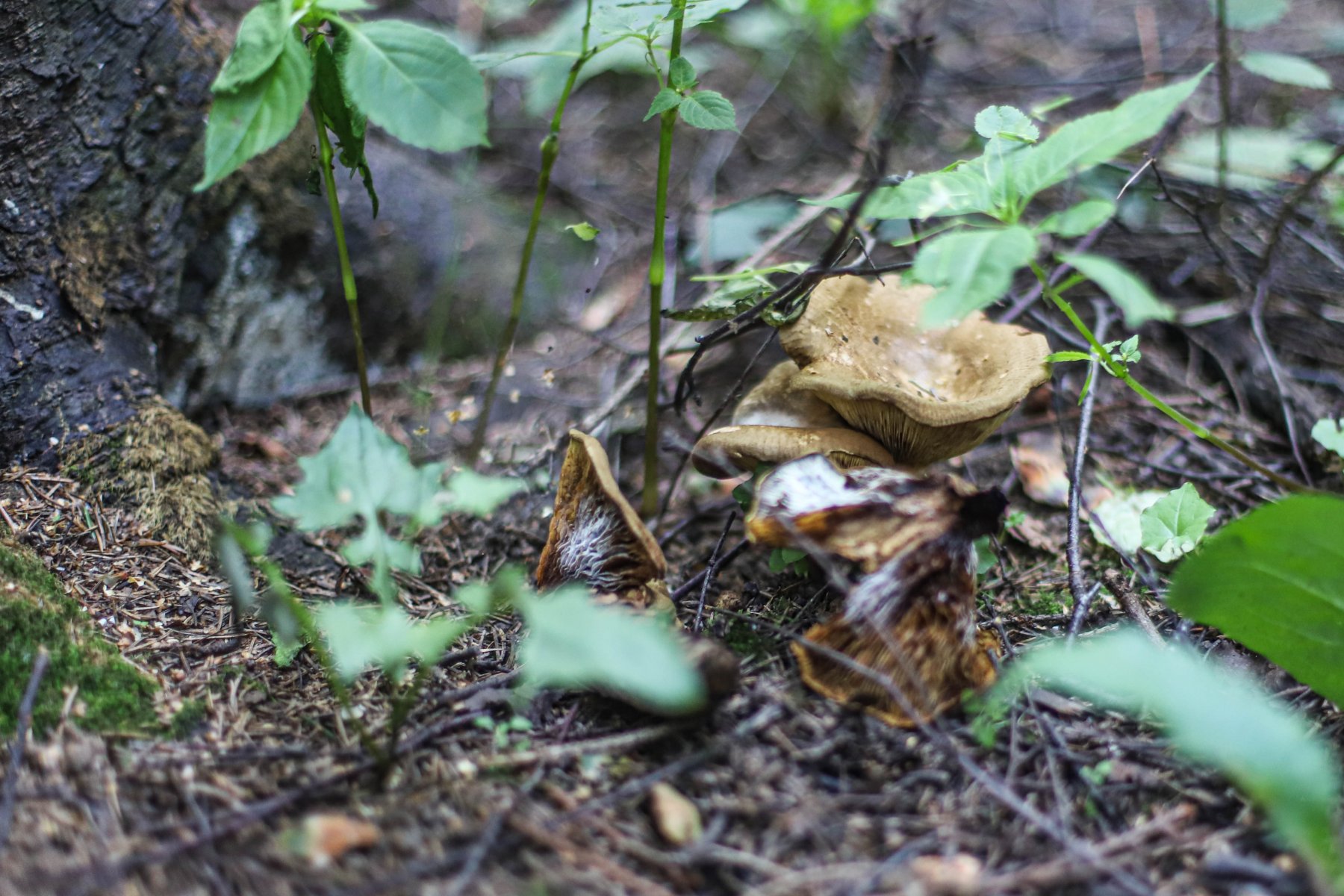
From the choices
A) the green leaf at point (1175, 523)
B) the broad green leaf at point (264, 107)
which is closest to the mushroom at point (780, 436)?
the green leaf at point (1175, 523)

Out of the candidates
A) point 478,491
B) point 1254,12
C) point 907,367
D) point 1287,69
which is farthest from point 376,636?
point 1254,12

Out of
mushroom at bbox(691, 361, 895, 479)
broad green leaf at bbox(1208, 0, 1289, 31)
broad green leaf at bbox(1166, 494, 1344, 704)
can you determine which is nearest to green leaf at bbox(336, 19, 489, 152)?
mushroom at bbox(691, 361, 895, 479)

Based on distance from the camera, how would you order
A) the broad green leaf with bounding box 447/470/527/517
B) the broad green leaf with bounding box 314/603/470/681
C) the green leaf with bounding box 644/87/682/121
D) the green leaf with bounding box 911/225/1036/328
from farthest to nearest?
the green leaf with bounding box 644/87/682/121 → the broad green leaf with bounding box 447/470/527/517 → the green leaf with bounding box 911/225/1036/328 → the broad green leaf with bounding box 314/603/470/681

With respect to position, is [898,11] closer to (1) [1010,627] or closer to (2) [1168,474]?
(2) [1168,474]

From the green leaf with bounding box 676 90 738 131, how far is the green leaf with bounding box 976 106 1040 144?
0.72 meters

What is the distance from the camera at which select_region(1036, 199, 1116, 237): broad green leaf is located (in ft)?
5.92

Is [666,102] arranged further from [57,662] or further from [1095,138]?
[57,662]

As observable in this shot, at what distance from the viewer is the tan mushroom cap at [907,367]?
241 cm

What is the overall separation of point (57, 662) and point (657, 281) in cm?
202

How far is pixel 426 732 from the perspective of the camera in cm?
201

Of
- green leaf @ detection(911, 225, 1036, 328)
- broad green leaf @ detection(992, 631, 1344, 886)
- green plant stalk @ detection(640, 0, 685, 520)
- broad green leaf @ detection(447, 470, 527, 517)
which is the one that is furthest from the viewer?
green plant stalk @ detection(640, 0, 685, 520)

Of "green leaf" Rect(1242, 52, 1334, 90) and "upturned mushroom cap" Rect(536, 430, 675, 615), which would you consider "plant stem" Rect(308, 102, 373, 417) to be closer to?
"upturned mushroom cap" Rect(536, 430, 675, 615)

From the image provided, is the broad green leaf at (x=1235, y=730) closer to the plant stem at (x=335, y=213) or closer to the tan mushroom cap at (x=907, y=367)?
the tan mushroom cap at (x=907, y=367)

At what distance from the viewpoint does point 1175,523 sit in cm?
277
